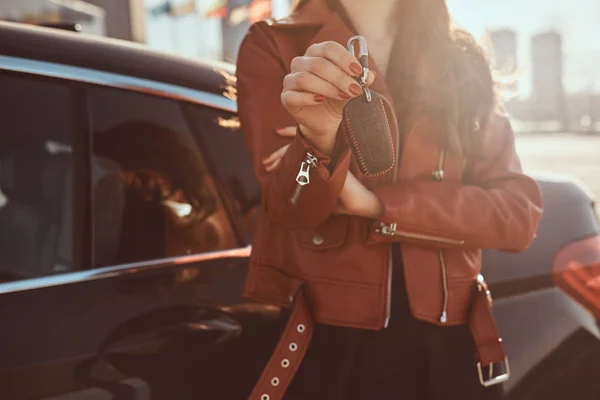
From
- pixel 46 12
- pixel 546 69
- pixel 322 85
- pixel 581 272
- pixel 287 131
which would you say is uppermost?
pixel 46 12

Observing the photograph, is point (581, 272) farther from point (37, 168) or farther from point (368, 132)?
point (37, 168)

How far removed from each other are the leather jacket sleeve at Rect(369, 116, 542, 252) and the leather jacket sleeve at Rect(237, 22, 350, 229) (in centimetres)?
13

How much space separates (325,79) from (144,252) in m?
0.83

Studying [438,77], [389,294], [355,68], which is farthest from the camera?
[438,77]

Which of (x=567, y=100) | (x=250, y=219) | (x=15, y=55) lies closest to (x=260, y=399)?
(x=250, y=219)

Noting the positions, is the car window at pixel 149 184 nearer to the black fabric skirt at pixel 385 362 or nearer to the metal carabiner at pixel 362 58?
the black fabric skirt at pixel 385 362

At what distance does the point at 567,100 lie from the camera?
35.4 metres

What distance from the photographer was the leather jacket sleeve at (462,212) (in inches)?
51.8

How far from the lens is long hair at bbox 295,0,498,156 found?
1390mm

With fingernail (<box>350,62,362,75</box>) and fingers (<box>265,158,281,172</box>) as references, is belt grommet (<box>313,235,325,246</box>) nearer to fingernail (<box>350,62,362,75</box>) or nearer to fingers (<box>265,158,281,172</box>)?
fingers (<box>265,158,281,172</box>)

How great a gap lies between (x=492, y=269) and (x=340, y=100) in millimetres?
917

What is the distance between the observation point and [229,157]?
1.79 metres

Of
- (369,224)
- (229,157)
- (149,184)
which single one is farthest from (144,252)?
(369,224)

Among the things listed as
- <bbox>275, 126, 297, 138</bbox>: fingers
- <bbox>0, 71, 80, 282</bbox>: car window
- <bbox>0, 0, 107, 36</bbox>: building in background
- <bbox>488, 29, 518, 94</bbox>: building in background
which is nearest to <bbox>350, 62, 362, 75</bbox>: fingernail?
<bbox>275, 126, 297, 138</bbox>: fingers
